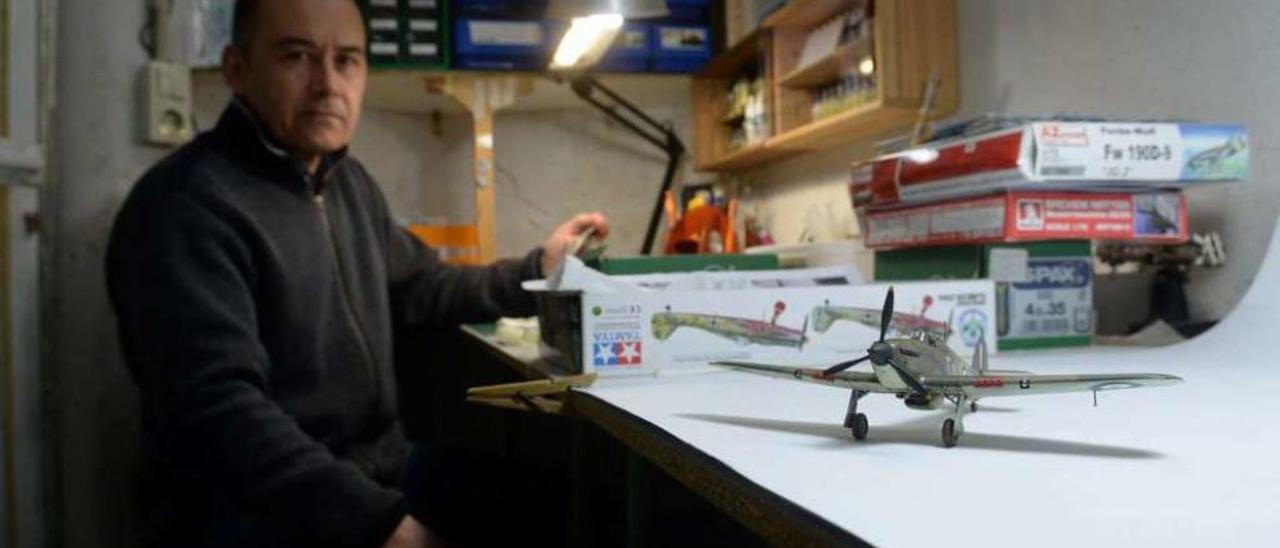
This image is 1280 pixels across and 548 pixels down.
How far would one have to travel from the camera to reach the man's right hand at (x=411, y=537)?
1015 mm

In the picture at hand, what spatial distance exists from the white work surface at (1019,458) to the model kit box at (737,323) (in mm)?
86

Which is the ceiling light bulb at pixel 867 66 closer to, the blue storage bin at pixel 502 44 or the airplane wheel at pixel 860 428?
the blue storage bin at pixel 502 44

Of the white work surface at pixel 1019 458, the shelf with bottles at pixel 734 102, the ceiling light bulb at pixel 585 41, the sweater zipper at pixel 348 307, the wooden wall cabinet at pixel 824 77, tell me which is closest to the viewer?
the white work surface at pixel 1019 458

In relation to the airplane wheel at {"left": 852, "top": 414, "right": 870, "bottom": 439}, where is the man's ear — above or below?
above

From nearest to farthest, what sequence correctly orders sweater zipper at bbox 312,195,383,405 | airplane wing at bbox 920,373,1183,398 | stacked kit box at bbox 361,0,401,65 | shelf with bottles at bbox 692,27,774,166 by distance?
airplane wing at bbox 920,373,1183,398, sweater zipper at bbox 312,195,383,405, shelf with bottles at bbox 692,27,774,166, stacked kit box at bbox 361,0,401,65

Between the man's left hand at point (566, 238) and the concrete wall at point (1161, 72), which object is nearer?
the concrete wall at point (1161, 72)

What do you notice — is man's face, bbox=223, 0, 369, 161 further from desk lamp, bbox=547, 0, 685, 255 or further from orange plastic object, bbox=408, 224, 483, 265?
orange plastic object, bbox=408, 224, 483, 265

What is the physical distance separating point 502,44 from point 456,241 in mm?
618

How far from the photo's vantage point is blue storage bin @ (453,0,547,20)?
266 cm

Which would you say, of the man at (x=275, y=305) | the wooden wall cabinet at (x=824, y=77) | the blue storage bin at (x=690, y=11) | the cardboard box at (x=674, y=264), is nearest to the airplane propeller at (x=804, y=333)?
the cardboard box at (x=674, y=264)

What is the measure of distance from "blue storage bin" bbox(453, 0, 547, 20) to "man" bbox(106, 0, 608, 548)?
127cm

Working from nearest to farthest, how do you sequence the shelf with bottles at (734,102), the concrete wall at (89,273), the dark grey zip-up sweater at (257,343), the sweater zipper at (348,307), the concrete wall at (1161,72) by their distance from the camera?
1. the dark grey zip-up sweater at (257,343)
2. the concrete wall at (1161,72)
3. the sweater zipper at (348,307)
4. the concrete wall at (89,273)
5. the shelf with bottles at (734,102)

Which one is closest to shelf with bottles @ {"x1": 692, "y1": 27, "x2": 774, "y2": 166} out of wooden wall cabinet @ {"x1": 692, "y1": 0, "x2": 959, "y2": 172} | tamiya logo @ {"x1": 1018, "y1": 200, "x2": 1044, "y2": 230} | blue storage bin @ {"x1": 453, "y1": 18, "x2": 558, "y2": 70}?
wooden wall cabinet @ {"x1": 692, "y1": 0, "x2": 959, "y2": 172}

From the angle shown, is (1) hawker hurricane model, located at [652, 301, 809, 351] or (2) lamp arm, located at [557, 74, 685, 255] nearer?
(1) hawker hurricane model, located at [652, 301, 809, 351]
